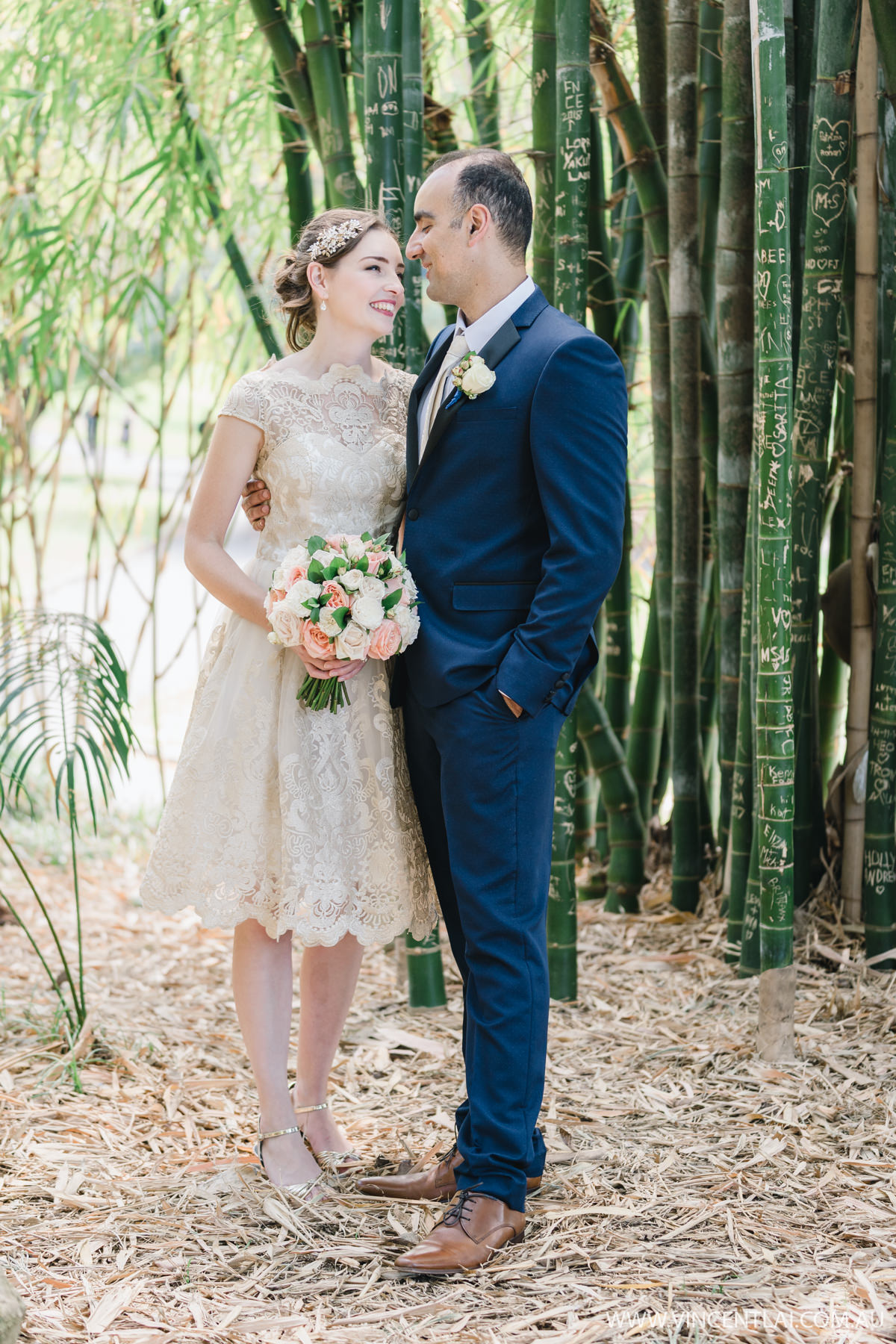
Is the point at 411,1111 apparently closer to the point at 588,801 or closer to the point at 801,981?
the point at 801,981

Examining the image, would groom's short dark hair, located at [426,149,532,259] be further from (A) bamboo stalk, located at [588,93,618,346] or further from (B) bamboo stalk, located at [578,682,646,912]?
(B) bamboo stalk, located at [578,682,646,912]

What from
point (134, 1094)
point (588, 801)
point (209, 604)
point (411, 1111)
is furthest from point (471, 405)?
point (209, 604)

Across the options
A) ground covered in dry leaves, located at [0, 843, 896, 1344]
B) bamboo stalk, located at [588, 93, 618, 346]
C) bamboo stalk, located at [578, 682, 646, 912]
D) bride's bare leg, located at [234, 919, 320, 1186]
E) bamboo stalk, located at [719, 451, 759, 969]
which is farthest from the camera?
bamboo stalk, located at [578, 682, 646, 912]

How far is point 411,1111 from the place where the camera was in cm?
221

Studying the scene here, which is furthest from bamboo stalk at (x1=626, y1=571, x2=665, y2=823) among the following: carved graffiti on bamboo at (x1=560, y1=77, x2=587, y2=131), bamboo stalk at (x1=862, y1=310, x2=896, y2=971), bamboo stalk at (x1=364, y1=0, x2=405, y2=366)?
carved graffiti on bamboo at (x1=560, y1=77, x2=587, y2=131)

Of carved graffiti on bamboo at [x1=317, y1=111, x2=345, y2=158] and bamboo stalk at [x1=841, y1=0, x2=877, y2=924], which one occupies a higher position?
carved graffiti on bamboo at [x1=317, y1=111, x2=345, y2=158]

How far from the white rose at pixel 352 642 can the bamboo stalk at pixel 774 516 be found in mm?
810

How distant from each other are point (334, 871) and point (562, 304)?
1.20 metres

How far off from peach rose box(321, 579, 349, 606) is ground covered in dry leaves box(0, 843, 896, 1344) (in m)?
0.90

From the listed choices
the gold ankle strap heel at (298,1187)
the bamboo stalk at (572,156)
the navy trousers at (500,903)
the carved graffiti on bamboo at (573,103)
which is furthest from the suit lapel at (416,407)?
the gold ankle strap heel at (298,1187)

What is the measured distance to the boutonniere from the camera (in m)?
1.65

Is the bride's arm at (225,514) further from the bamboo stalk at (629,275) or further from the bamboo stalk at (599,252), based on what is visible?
the bamboo stalk at (629,275)

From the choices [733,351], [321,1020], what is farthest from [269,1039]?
[733,351]

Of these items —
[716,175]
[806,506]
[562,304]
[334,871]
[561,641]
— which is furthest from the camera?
[716,175]
